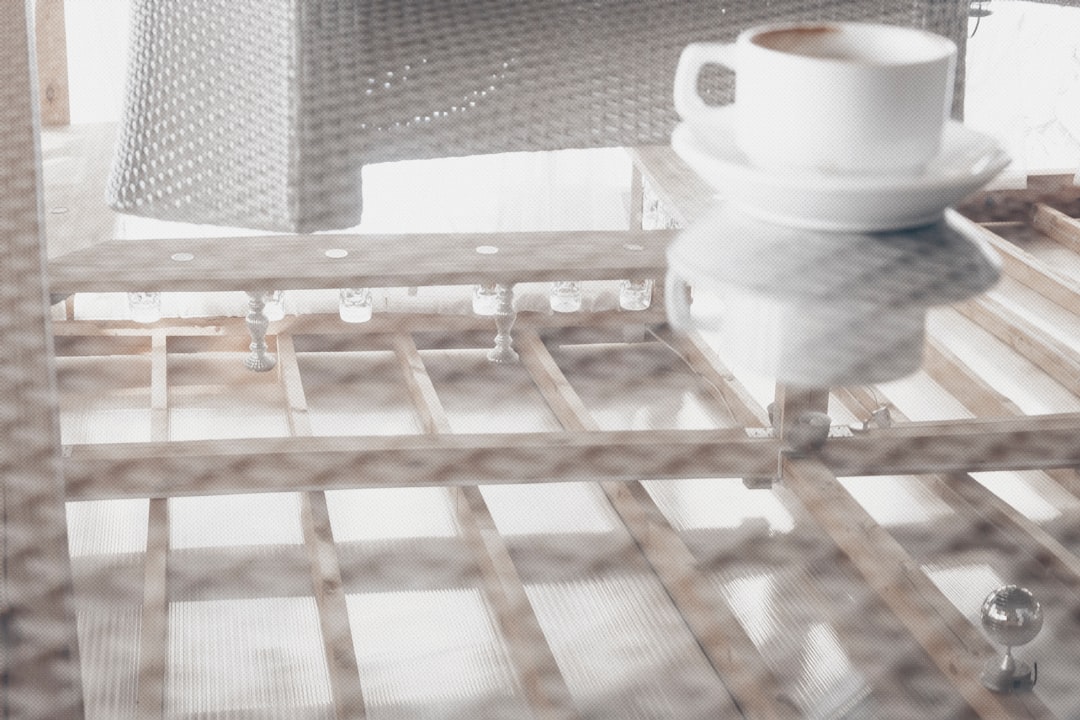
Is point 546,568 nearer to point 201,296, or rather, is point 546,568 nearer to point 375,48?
point 201,296

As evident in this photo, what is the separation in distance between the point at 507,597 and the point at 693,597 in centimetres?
18

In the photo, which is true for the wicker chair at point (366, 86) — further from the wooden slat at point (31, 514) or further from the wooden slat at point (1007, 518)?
the wooden slat at point (1007, 518)

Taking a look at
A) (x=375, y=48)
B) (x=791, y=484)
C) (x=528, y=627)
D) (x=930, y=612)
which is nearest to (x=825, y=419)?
(x=791, y=484)

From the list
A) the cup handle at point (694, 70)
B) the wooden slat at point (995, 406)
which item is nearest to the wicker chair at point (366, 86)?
the cup handle at point (694, 70)

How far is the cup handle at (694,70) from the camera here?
0.28 meters

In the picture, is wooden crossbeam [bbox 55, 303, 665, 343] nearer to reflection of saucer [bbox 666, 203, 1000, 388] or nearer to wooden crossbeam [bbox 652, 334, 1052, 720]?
wooden crossbeam [bbox 652, 334, 1052, 720]

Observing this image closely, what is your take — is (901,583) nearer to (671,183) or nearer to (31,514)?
(671,183)

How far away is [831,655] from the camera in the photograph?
137cm

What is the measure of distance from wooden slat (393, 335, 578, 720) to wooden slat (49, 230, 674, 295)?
374mm

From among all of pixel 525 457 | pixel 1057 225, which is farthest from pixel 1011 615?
pixel 1057 225

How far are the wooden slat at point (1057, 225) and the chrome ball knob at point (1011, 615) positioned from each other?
533 millimetres

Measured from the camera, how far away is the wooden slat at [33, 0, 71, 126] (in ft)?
5.63

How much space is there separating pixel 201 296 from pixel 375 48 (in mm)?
1770

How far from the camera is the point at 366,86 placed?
29 centimetres
